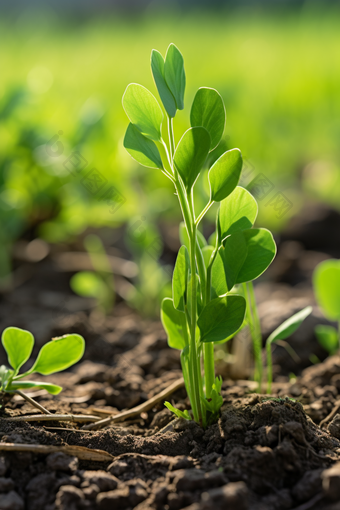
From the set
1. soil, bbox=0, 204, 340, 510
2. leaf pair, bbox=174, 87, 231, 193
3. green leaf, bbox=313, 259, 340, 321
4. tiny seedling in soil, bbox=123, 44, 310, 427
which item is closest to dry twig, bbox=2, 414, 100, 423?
soil, bbox=0, 204, 340, 510

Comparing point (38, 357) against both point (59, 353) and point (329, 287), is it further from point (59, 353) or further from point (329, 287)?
point (329, 287)

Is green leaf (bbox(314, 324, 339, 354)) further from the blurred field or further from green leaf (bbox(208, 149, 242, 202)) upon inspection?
green leaf (bbox(208, 149, 242, 202))

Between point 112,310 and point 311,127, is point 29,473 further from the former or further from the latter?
point 311,127

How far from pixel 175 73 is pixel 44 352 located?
1.53ft

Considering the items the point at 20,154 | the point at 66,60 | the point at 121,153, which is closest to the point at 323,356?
the point at 121,153

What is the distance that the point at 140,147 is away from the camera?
2.22 ft

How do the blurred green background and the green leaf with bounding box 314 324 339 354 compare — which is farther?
the blurred green background

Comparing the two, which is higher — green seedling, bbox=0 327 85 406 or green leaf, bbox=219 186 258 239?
green leaf, bbox=219 186 258 239

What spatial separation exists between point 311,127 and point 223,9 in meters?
4.43

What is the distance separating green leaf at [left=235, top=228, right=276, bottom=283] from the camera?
27.3 inches

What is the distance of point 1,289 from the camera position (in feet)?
5.09

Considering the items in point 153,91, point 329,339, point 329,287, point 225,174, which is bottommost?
point 329,339

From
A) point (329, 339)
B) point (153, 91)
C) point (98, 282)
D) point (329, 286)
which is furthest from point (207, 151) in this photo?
point (153, 91)

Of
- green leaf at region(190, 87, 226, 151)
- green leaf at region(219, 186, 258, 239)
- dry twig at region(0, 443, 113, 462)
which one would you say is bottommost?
dry twig at region(0, 443, 113, 462)
